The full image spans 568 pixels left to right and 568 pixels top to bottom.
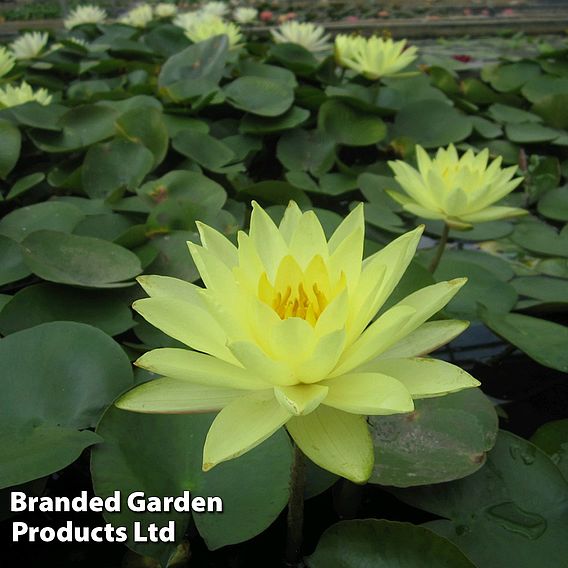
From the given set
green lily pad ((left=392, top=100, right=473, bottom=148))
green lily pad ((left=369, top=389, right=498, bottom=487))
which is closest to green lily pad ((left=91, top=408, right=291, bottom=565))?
green lily pad ((left=369, top=389, right=498, bottom=487))

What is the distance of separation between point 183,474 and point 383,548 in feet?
1.02

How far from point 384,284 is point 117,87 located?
7.85ft

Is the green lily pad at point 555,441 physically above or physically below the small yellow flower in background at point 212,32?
below

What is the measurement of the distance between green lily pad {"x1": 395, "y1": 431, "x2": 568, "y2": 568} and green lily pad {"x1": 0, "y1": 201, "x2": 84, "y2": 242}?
108cm

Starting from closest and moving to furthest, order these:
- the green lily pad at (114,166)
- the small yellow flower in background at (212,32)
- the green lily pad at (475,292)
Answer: the green lily pad at (475,292) → the green lily pad at (114,166) → the small yellow flower in background at (212,32)

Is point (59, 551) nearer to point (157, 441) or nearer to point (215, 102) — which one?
point (157, 441)

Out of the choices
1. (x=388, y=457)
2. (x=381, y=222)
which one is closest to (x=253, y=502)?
(x=388, y=457)

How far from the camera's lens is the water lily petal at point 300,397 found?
0.57 meters

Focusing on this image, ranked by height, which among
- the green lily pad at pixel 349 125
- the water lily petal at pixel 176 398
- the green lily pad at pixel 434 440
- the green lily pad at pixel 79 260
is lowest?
the green lily pad at pixel 434 440

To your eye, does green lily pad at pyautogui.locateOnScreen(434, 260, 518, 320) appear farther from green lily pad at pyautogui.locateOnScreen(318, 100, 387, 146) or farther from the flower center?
green lily pad at pyautogui.locateOnScreen(318, 100, 387, 146)

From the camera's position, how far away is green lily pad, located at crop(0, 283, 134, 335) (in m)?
1.13

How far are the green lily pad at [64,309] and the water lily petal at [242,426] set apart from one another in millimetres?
568

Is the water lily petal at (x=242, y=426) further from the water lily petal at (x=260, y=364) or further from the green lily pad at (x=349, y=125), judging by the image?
the green lily pad at (x=349, y=125)

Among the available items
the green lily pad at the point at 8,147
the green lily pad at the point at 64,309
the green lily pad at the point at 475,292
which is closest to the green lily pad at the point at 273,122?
the green lily pad at the point at 8,147
